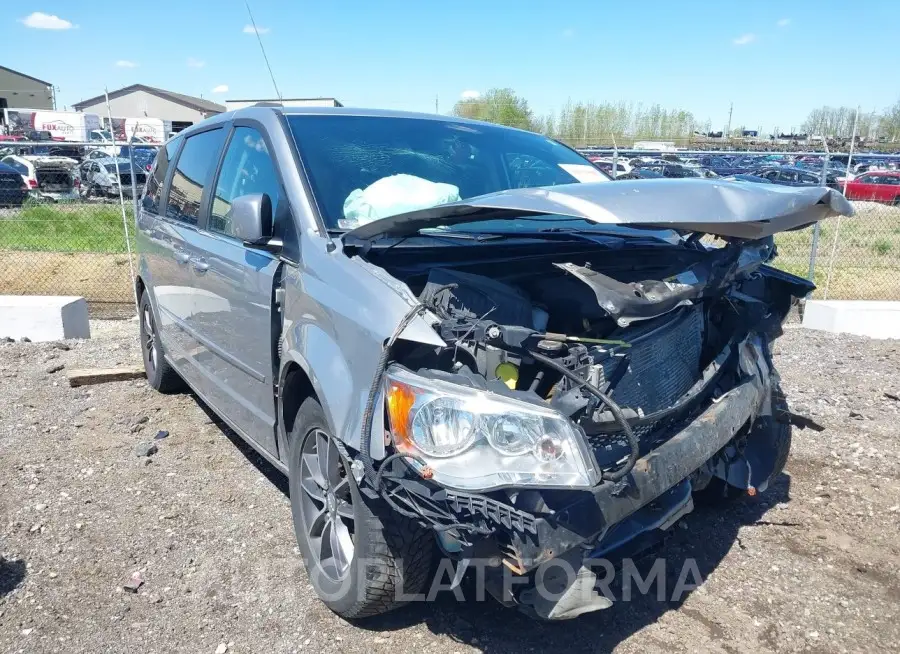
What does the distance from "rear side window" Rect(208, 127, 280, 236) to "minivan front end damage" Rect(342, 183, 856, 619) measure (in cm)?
89

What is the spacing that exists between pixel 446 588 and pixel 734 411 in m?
1.29

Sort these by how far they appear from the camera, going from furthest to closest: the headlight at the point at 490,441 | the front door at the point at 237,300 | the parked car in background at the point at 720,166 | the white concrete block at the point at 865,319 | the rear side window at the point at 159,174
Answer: the parked car in background at the point at 720,166 → the white concrete block at the point at 865,319 → the rear side window at the point at 159,174 → the front door at the point at 237,300 → the headlight at the point at 490,441

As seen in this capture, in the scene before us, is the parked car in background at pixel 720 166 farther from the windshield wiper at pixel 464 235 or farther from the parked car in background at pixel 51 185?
the windshield wiper at pixel 464 235

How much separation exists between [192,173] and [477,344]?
2.87 metres

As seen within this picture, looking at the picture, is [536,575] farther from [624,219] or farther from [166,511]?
[166,511]

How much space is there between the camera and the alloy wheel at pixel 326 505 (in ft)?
8.73

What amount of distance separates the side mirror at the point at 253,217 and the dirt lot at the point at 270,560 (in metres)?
1.44

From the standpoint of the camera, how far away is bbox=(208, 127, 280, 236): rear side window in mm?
3268

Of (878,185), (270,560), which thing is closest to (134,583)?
(270,560)

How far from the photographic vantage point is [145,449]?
438cm

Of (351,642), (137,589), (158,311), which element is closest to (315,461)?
(351,642)

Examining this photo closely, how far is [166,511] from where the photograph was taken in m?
3.68

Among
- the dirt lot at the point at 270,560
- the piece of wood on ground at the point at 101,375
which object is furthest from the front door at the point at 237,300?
the piece of wood on ground at the point at 101,375

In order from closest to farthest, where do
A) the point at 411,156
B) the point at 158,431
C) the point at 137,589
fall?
the point at 137,589, the point at 411,156, the point at 158,431
